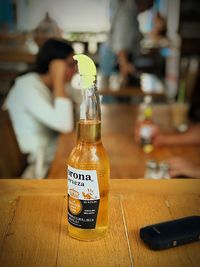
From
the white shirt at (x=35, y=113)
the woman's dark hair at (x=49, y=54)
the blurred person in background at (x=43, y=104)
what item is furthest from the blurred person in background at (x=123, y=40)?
the white shirt at (x=35, y=113)

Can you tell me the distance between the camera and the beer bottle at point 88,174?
1.98 ft

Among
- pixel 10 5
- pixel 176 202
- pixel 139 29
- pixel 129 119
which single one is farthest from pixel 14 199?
pixel 139 29

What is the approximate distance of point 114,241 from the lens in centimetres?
63

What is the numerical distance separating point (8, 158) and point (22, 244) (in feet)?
3.13

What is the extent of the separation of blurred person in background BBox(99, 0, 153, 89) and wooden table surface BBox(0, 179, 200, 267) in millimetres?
1877

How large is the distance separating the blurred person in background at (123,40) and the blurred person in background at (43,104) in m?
0.61

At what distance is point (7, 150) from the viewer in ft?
5.01

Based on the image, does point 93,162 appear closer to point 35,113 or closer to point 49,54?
point 35,113

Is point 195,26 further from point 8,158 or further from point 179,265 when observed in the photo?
point 179,265

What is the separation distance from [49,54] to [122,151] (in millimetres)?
960

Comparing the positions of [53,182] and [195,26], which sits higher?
[53,182]

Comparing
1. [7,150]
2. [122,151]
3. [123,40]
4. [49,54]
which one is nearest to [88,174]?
[122,151]

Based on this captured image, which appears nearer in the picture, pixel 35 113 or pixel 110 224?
pixel 110 224

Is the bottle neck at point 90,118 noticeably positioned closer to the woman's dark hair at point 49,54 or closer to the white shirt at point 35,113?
the white shirt at point 35,113
